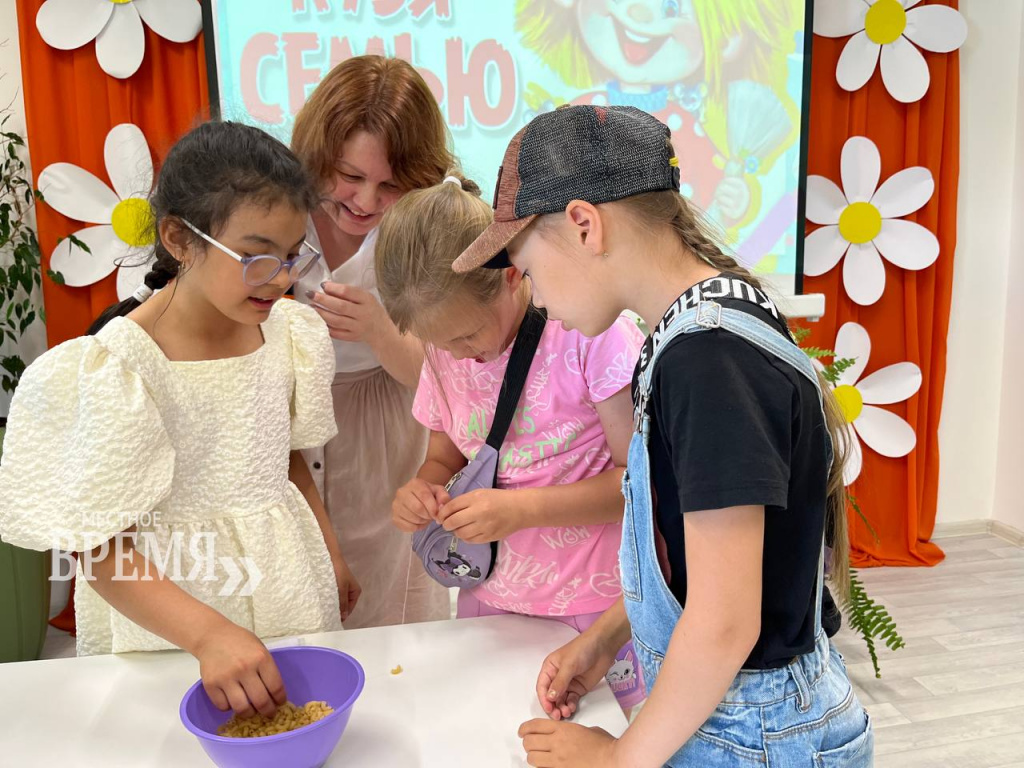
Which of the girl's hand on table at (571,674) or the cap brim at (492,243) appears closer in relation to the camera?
the cap brim at (492,243)

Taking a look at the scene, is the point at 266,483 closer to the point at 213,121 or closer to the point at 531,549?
the point at 531,549

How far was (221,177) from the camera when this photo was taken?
3.78 ft

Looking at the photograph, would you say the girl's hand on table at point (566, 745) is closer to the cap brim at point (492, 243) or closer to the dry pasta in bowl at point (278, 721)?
the dry pasta in bowl at point (278, 721)

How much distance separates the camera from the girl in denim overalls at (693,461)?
0.72 m

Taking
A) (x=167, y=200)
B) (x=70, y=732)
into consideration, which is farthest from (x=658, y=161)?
(x=70, y=732)

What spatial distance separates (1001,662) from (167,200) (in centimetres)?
288

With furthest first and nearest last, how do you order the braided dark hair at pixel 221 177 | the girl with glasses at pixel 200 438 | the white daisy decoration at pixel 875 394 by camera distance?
the white daisy decoration at pixel 875 394
the braided dark hair at pixel 221 177
the girl with glasses at pixel 200 438

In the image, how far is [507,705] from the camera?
3.31 ft

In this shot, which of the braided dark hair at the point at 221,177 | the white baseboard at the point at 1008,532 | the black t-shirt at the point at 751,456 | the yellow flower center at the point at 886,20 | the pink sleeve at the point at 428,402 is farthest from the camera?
the white baseboard at the point at 1008,532

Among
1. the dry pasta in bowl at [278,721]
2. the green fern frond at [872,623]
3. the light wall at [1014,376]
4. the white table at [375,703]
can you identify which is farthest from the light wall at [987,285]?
the dry pasta in bowl at [278,721]

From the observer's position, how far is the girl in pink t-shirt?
1179mm

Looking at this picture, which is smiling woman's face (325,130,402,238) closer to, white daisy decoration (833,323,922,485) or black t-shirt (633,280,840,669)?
black t-shirt (633,280,840,669)

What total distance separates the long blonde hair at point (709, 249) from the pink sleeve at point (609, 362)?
31 cm

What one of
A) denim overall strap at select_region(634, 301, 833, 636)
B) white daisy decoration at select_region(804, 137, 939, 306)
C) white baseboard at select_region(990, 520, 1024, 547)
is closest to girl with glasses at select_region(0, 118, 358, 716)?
denim overall strap at select_region(634, 301, 833, 636)
